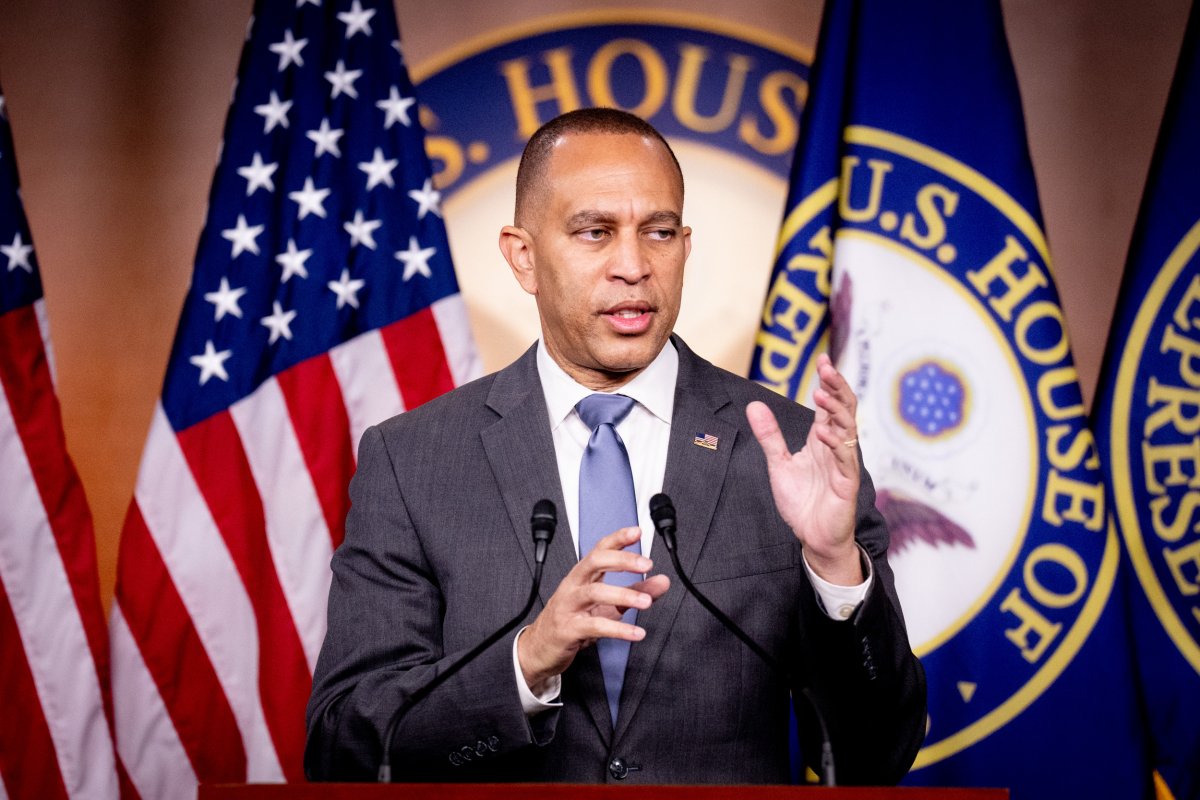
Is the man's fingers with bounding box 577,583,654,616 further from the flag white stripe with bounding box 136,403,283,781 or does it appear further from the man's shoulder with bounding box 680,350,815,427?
the flag white stripe with bounding box 136,403,283,781

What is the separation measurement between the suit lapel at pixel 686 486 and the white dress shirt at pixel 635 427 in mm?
29

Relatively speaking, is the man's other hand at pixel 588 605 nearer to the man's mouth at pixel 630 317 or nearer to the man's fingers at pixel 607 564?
the man's fingers at pixel 607 564

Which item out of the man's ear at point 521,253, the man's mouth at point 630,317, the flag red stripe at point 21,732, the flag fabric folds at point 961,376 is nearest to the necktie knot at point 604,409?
the man's mouth at point 630,317

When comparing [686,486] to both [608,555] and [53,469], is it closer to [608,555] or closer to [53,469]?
[608,555]

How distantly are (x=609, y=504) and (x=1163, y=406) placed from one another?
7.02 ft

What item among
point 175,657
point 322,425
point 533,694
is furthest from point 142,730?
point 533,694

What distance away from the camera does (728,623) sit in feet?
5.06

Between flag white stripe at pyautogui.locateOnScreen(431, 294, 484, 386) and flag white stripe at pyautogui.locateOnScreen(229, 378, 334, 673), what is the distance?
513 millimetres

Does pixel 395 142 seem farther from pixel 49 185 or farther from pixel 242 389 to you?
pixel 49 185

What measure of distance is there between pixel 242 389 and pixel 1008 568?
2.21 m

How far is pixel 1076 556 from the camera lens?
3.24m

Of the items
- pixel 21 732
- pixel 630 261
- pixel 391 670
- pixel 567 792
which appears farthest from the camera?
pixel 21 732

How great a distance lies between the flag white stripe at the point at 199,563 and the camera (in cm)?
330

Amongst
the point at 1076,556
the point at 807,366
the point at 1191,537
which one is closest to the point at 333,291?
the point at 807,366
